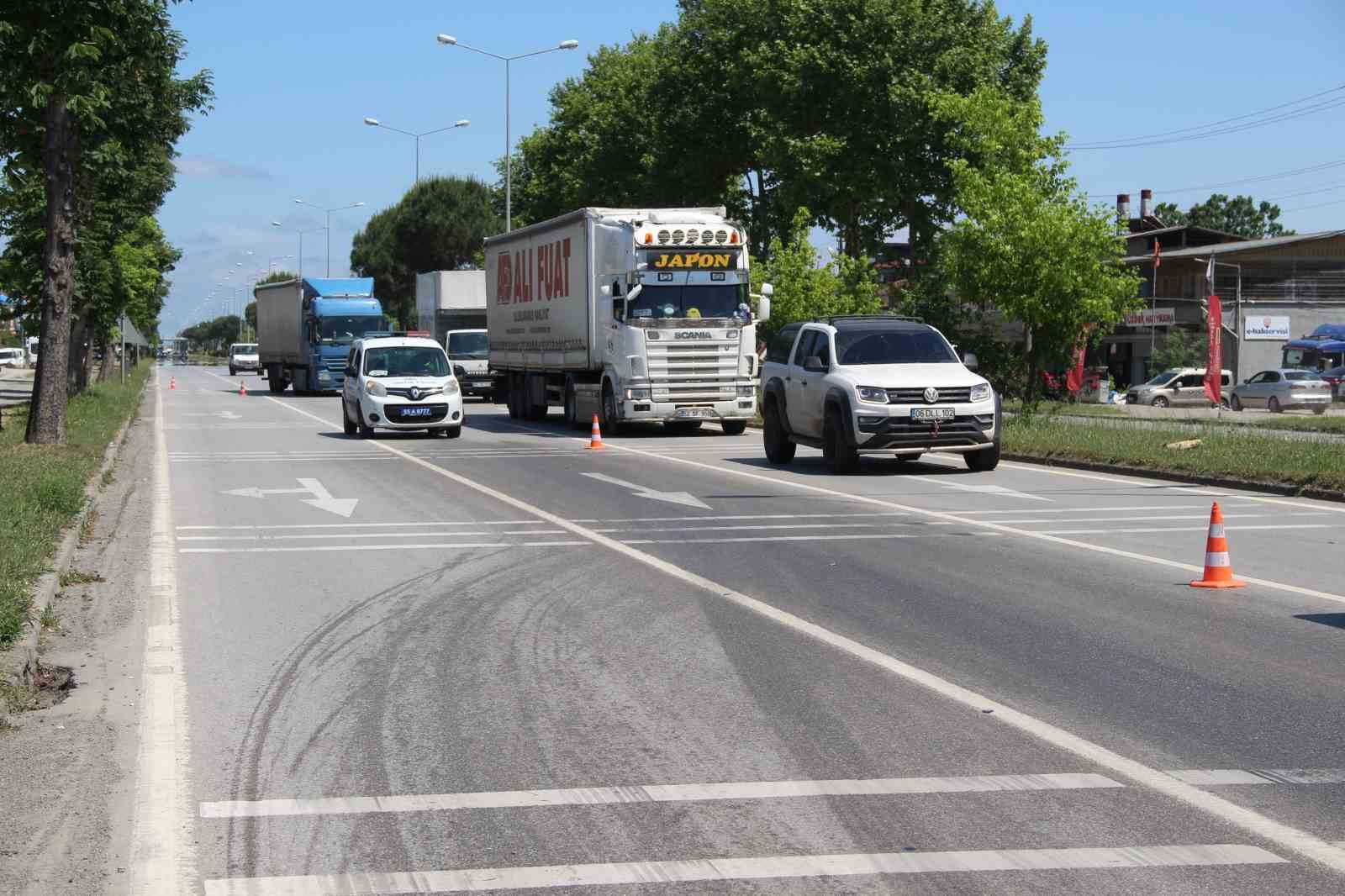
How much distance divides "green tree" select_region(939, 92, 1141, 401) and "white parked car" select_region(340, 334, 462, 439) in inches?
432

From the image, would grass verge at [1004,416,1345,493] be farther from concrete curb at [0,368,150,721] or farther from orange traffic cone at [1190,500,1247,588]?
concrete curb at [0,368,150,721]

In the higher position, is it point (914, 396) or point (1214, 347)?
point (1214, 347)

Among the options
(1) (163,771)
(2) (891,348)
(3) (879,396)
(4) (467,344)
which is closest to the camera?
(1) (163,771)

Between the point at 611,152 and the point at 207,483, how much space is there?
4678 cm

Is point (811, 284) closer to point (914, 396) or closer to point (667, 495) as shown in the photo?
point (914, 396)

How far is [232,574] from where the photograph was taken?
12.1m

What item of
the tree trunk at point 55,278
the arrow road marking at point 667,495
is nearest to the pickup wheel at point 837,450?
the arrow road marking at point 667,495

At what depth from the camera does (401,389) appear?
30078 millimetres

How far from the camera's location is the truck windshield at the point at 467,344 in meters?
51.2

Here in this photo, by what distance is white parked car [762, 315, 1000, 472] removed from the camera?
2078 centimetres

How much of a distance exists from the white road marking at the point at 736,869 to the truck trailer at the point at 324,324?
5017 cm

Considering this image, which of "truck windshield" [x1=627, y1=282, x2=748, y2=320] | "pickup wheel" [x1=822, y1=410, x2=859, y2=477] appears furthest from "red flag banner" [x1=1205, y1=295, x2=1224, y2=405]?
"pickup wheel" [x1=822, y1=410, x2=859, y2=477]

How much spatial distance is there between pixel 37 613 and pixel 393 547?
15.2 ft

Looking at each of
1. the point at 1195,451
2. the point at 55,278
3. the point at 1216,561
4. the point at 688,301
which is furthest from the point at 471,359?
the point at 1216,561
